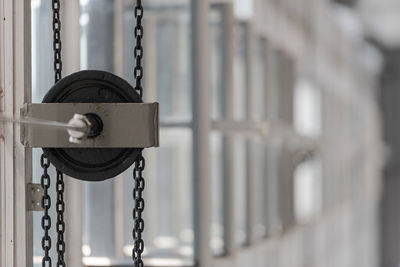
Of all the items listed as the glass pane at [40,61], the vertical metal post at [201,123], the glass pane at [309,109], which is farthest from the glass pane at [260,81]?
the glass pane at [40,61]

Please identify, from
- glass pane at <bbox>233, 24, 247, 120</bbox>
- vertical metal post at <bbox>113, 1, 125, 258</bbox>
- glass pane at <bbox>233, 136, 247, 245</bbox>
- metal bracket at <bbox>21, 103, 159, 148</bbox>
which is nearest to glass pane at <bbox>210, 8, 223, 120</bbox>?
glass pane at <bbox>233, 24, 247, 120</bbox>

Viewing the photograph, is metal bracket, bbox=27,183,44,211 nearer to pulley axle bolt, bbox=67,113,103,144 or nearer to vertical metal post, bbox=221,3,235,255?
pulley axle bolt, bbox=67,113,103,144

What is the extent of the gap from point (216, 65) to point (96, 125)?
2.37 metres

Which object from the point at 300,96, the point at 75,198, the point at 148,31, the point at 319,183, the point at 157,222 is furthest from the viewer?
the point at 319,183

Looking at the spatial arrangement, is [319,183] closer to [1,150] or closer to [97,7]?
[97,7]

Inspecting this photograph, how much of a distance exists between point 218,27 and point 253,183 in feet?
3.68

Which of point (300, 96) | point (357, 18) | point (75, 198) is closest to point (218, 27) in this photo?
point (75, 198)

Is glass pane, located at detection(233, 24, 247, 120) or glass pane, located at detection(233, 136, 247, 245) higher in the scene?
glass pane, located at detection(233, 24, 247, 120)

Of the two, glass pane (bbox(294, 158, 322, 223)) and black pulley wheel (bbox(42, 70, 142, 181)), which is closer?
black pulley wheel (bbox(42, 70, 142, 181))

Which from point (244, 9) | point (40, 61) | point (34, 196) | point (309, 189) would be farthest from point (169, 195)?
point (309, 189)

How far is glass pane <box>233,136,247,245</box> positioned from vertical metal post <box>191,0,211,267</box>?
0.98 metres

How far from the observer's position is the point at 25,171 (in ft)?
8.04

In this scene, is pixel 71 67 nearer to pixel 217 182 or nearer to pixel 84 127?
pixel 84 127

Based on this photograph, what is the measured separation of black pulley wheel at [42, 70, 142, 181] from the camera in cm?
229
